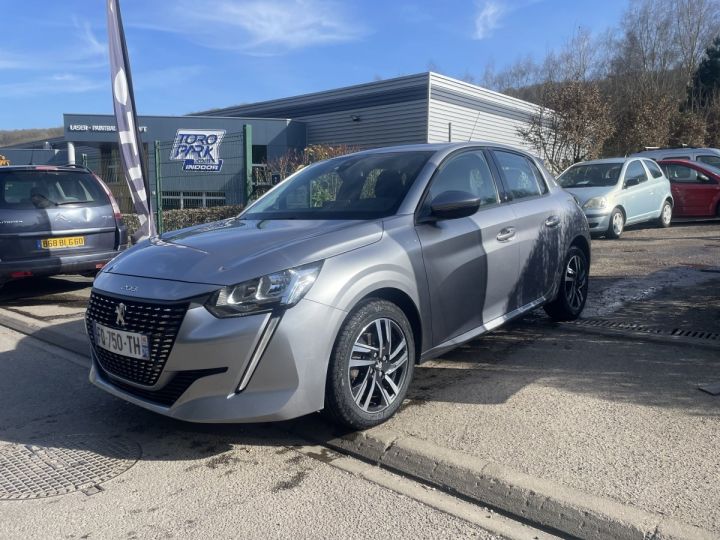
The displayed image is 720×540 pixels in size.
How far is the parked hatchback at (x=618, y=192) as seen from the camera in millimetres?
11781

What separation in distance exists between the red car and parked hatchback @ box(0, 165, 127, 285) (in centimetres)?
1282

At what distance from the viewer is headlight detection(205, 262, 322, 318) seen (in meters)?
3.15

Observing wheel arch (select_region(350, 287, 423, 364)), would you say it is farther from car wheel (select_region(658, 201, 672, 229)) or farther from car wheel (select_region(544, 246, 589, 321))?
car wheel (select_region(658, 201, 672, 229))

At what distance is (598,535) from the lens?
101 inches

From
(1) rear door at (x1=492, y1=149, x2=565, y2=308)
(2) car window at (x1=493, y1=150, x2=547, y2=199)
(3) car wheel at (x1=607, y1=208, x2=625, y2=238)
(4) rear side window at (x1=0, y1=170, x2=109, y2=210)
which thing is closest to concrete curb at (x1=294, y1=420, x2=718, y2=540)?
(1) rear door at (x1=492, y1=149, x2=565, y2=308)

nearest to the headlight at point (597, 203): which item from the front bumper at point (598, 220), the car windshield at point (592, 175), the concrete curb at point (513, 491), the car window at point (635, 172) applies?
the front bumper at point (598, 220)

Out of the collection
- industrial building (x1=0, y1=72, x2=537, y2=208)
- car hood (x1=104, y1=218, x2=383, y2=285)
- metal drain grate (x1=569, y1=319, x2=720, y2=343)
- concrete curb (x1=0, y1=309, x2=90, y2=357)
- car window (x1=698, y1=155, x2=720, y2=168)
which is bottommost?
concrete curb (x1=0, y1=309, x2=90, y2=357)

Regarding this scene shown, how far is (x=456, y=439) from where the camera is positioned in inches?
135

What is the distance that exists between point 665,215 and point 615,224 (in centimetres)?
283

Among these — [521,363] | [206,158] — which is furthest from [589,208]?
[206,158]

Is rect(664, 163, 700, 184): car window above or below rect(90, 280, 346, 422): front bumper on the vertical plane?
above

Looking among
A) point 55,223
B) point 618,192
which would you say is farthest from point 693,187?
point 55,223

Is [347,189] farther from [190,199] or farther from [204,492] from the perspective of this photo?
[190,199]

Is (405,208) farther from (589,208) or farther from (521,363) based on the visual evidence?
(589,208)
